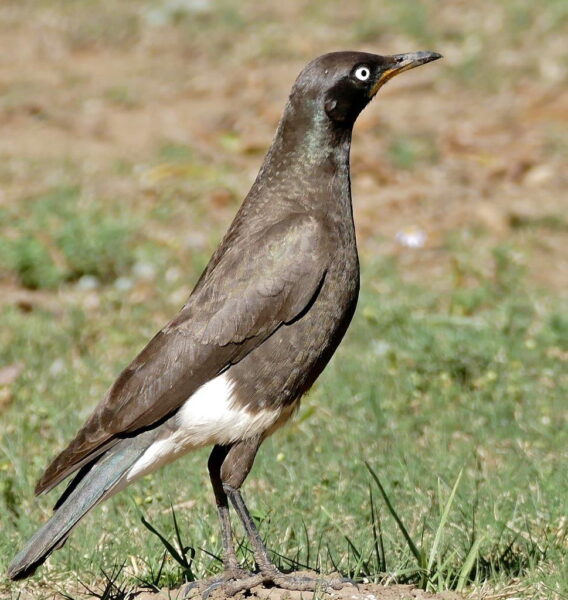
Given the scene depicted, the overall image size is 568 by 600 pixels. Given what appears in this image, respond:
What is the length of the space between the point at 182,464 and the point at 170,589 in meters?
1.52

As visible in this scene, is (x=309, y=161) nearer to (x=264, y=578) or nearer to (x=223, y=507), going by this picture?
(x=223, y=507)

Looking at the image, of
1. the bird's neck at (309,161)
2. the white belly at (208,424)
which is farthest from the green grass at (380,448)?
the bird's neck at (309,161)

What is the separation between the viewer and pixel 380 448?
5828mm

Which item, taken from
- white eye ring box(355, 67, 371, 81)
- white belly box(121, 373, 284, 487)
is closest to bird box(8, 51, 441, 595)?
white belly box(121, 373, 284, 487)

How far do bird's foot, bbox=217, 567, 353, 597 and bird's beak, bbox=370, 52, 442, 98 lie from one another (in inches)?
71.1

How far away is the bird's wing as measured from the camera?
14.0ft

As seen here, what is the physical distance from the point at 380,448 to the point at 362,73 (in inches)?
75.6

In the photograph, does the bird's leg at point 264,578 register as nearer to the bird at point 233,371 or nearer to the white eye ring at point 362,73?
the bird at point 233,371

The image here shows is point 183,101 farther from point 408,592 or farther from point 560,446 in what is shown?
point 408,592

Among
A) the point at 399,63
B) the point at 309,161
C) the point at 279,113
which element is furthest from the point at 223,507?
the point at 279,113

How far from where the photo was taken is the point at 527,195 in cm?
962

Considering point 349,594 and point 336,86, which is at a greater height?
point 336,86

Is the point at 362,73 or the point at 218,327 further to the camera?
the point at 362,73

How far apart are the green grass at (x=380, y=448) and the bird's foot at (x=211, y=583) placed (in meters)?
0.11
